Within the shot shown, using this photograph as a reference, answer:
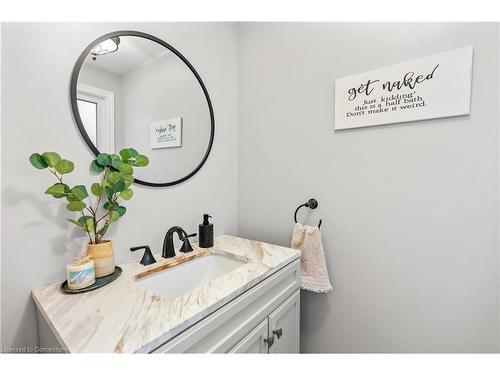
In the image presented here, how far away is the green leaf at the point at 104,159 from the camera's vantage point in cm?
80

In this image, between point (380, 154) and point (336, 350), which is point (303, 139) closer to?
point (380, 154)

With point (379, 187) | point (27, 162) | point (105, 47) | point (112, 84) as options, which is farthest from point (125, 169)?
point (379, 187)

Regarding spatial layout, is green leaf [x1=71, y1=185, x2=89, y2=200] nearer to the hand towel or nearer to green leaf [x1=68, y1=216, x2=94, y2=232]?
green leaf [x1=68, y1=216, x2=94, y2=232]

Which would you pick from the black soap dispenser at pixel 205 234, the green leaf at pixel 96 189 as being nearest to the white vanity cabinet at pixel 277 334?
the black soap dispenser at pixel 205 234

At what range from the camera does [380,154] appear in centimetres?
100

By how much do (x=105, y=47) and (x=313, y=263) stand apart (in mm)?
1302

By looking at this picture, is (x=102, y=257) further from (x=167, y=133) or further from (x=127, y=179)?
(x=167, y=133)

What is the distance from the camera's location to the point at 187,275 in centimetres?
101

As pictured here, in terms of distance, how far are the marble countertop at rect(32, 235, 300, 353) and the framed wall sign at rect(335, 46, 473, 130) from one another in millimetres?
802

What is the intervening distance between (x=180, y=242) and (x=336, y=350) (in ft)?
3.27

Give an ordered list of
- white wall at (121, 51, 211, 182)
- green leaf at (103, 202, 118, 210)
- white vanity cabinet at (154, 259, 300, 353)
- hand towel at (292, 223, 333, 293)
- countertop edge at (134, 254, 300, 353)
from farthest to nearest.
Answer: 1. hand towel at (292, 223, 333, 293)
2. white wall at (121, 51, 211, 182)
3. green leaf at (103, 202, 118, 210)
4. white vanity cabinet at (154, 259, 300, 353)
5. countertop edge at (134, 254, 300, 353)

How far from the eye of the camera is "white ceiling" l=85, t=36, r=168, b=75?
865 millimetres

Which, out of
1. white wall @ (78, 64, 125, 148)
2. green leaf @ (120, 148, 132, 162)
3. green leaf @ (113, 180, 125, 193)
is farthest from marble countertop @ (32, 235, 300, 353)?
white wall @ (78, 64, 125, 148)
